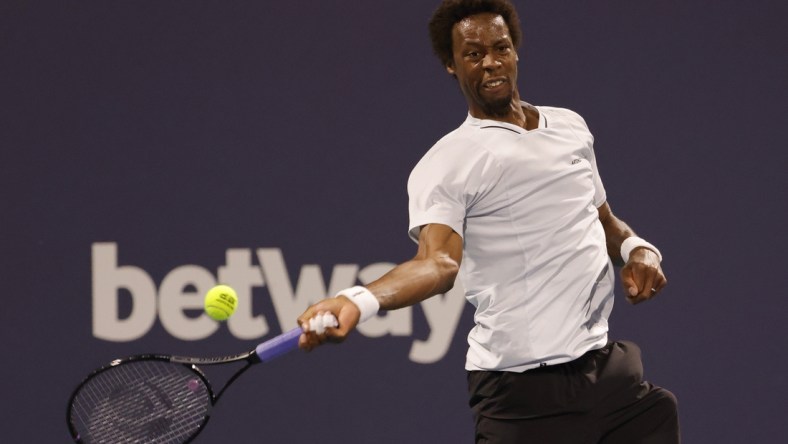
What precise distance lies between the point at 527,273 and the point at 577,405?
351 millimetres

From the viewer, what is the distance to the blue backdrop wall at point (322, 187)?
456cm

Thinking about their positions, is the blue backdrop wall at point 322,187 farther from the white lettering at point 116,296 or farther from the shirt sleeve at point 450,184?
the shirt sleeve at point 450,184

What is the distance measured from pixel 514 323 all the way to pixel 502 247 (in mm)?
193

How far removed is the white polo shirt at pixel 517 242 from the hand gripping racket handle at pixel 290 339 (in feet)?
1.52

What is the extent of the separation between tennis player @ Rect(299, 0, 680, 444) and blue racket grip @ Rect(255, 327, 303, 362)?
0.40m

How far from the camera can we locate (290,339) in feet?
8.57

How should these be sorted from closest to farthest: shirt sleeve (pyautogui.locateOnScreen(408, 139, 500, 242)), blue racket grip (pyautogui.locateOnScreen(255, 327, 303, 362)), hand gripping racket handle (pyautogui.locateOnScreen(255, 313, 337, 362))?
hand gripping racket handle (pyautogui.locateOnScreen(255, 313, 337, 362)), blue racket grip (pyautogui.locateOnScreen(255, 327, 303, 362)), shirt sleeve (pyautogui.locateOnScreen(408, 139, 500, 242))

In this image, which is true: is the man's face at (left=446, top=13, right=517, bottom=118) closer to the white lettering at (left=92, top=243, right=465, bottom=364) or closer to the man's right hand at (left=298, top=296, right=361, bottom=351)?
the man's right hand at (left=298, top=296, right=361, bottom=351)

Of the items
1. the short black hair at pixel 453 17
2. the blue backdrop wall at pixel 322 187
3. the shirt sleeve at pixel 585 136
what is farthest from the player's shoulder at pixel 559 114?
the blue backdrop wall at pixel 322 187

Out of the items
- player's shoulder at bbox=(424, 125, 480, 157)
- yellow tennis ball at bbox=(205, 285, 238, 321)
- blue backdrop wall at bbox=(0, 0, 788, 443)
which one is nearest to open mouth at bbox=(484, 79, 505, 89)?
player's shoulder at bbox=(424, 125, 480, 157)

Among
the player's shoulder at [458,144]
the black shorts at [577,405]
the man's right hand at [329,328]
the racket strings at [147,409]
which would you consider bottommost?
the black shorts at [577,405]

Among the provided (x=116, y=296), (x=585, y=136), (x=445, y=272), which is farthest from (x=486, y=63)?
(x=116, y=296)

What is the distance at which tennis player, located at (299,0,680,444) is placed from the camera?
2.93 m

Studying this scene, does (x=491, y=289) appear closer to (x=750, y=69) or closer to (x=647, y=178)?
(x=647, y=178)
